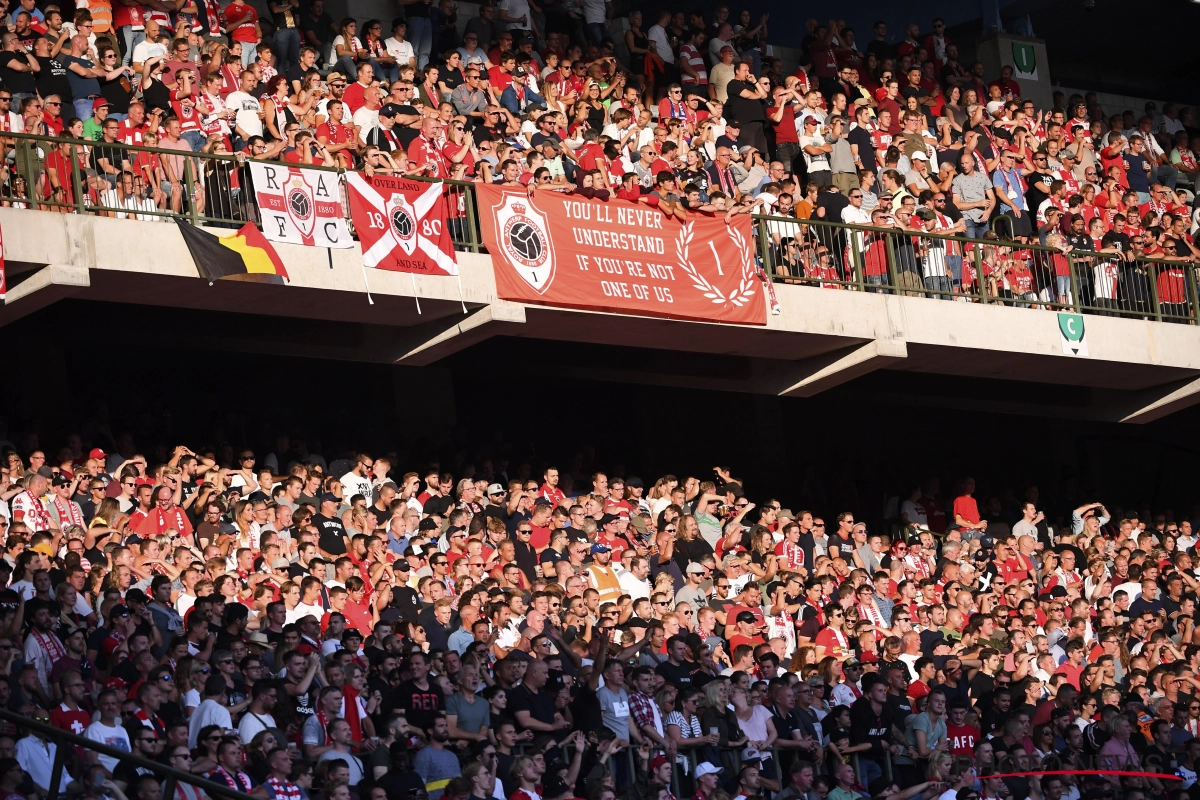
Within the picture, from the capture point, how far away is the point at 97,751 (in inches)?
382

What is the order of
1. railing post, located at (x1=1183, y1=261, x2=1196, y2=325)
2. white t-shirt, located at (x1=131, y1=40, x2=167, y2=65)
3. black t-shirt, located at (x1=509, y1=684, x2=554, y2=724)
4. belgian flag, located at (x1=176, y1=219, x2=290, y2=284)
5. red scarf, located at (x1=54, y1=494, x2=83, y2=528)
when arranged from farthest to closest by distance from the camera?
1. railing post, located at (x1=1183, y1=261, x2=1196, y2=325)
2. white t-shirt, located at (x1=131, y1=40, x2=167, y2=65)
3. belgian flag, located at (x1=176, y1=219, x2=290, y2=284)
4. red scarf, located at (x1=54, y1=494, x2=83, y2=528)
5. black t-shirt, located at (x1=509, y1=684, x2=554, y2=724)

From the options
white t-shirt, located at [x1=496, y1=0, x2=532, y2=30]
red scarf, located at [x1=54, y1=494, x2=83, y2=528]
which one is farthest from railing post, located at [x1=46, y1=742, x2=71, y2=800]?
white t-shirt, located at [x1=496, y1=0, x2=532, y2=30]

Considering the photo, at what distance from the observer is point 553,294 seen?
17062mm

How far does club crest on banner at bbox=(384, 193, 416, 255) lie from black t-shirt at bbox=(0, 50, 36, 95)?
307 cm

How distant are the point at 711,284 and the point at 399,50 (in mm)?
4217

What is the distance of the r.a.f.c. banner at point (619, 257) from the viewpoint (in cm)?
1692

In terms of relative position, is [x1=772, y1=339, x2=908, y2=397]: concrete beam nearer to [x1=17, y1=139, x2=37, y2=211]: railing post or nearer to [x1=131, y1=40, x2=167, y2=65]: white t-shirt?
[x1=131, y1=40, x2=167, y2=65]: white t-shirt

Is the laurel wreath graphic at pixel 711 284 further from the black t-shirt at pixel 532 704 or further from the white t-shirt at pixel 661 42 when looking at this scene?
the black t-shirt at pixel 532 704

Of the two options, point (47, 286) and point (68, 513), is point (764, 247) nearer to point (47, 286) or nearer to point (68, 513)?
point (47, 286)

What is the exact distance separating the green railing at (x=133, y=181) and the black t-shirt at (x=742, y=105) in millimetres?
6101

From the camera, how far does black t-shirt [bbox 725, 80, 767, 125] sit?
21.0 m

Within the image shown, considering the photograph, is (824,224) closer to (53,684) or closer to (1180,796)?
(1180,796)

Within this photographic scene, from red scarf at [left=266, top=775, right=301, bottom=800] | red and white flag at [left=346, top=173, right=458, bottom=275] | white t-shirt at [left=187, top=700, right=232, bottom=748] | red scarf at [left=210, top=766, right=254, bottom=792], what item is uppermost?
red and white flag at [left=346, top=173, right=458, bottom=275]

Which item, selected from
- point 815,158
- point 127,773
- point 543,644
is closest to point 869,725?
point 543,644
